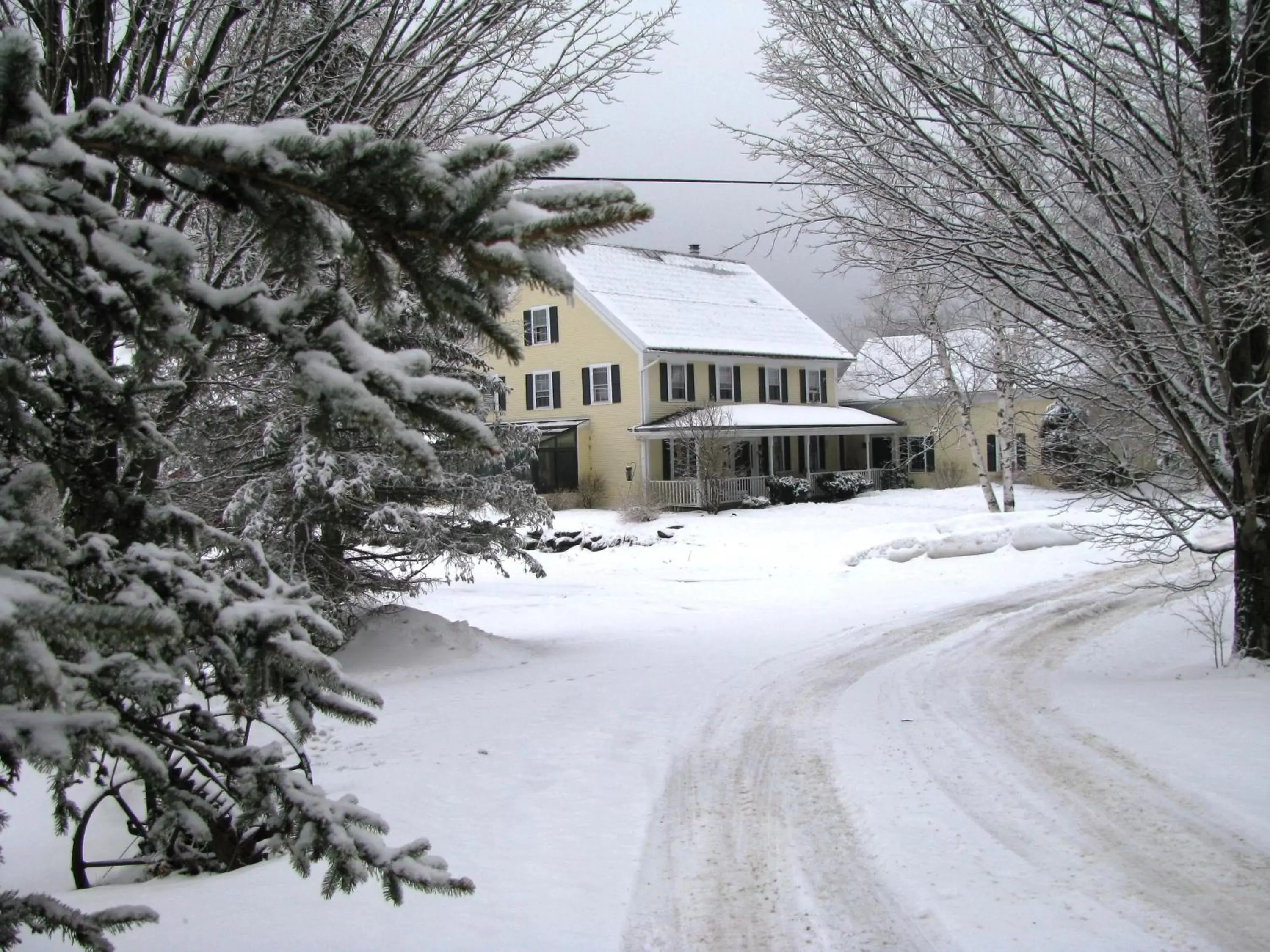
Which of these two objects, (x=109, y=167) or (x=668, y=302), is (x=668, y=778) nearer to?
(x=109, y=167)

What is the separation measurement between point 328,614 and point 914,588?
10789 millimetres

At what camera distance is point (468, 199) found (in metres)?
2.38

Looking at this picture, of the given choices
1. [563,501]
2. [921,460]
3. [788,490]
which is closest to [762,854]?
[563,501]

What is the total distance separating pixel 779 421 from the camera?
115 feet

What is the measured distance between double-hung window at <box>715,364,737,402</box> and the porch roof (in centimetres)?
50

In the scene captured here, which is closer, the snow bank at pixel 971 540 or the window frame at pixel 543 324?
the snow bank at pixel 971 540

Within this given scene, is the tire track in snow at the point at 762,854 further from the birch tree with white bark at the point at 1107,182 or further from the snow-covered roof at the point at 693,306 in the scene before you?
the snow-covered roof at the point at 693,306

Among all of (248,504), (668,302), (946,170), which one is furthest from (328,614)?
(668,302)

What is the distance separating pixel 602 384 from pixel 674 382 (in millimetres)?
2632

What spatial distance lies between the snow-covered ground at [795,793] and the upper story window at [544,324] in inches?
904

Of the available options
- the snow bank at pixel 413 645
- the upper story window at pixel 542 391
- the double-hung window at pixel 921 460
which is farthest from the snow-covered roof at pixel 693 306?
Answer: the snow bank at pixel 413 645

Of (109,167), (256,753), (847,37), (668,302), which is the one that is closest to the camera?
(109,167)

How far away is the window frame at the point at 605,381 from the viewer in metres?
35.0

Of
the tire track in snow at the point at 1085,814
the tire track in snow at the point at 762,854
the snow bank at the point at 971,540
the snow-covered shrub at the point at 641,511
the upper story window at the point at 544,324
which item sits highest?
the upper story window at the point at 544,324
